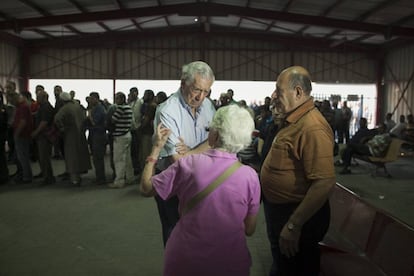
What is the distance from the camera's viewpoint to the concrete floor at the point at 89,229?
346cm

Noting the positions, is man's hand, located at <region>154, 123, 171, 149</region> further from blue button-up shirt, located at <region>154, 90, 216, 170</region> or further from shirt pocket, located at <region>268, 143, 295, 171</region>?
shirt pocket, located at <region>268, 143, 295, 171</region>

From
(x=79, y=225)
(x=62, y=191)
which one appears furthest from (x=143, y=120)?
(x=79, y=225)

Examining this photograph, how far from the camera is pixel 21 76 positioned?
15.5m

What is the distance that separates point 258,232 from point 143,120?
10.4 feet

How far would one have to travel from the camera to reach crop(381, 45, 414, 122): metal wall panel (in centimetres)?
1434

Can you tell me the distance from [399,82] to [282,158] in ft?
49.5

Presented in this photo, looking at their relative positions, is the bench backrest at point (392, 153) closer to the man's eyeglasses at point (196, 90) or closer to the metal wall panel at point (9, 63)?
the man's eyeglasses at point (196, 90)

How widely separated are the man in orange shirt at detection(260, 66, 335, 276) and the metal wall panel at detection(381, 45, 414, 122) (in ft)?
44.8

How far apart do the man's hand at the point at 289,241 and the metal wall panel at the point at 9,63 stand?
13999mm

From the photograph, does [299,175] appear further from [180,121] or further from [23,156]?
[23,156]

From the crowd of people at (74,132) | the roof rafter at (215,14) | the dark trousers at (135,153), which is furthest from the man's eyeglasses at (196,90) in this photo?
the roof rafter at (215,14)

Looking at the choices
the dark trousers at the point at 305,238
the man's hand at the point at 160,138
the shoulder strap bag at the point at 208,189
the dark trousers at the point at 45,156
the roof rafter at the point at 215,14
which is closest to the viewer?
the shoulder strap bag at the point at 208,189

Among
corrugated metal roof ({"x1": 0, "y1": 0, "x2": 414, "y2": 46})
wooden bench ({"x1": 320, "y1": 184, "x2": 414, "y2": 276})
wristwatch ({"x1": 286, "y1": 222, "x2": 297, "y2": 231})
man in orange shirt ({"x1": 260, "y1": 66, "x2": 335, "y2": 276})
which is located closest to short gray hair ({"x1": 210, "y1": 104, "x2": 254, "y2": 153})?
man in orange shirt ({"x1": 260, "y1": 66, "x2": 335, "y2": 276})

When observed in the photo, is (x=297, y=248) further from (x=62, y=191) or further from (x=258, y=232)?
(x=62, y=191)
